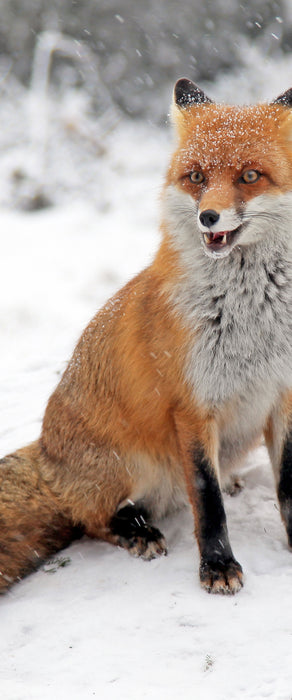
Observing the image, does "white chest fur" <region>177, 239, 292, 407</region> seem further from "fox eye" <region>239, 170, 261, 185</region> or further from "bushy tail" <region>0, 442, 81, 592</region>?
"bushy tail" <region>0, 442, 81, 592</region>

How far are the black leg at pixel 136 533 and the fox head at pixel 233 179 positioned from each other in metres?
1.42

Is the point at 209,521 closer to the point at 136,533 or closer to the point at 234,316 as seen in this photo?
the point at 136,533

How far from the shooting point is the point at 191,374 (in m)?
2.79

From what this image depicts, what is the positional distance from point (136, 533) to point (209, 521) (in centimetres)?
53

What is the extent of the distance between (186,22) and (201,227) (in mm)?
13118

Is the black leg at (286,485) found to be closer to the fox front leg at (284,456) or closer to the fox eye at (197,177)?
the fox front leg at (284,456)

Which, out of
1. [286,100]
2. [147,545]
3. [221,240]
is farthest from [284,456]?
[286,100]

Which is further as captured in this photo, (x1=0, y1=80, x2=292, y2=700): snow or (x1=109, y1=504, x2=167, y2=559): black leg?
(x1=109, y1=504, x2=167, y2=559): black leg

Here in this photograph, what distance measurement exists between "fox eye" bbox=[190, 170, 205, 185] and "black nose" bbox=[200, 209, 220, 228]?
0.31 metres

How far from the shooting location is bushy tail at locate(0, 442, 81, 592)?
118 inches

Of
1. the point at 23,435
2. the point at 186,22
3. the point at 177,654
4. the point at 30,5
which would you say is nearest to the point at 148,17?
the point at 186,22

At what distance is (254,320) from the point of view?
278 centimetres

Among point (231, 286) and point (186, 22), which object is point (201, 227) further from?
point (186, 22)

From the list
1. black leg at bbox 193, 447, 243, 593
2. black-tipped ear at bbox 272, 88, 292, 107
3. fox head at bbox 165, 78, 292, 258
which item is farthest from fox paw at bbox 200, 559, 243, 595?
black-tipped ear at bbox 272, 88, 292, 107
